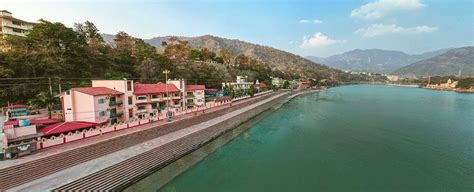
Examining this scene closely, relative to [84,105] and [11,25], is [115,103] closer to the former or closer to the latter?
[84,105]

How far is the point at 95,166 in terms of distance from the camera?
12.2 meters

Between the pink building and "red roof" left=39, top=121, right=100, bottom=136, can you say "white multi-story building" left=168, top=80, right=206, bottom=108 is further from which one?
"red roof" left=39, top=121, right=100, bottom=136

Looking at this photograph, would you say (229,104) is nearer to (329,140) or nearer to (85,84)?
(329,140)

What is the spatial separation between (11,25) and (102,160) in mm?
45912

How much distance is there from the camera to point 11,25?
3766 centimetres

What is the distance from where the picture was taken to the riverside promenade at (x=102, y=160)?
10.4 metres

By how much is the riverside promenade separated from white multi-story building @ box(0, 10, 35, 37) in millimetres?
39254

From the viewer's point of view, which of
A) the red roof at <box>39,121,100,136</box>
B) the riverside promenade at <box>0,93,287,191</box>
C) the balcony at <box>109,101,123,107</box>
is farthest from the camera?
the balcony at <box>109,101,123,107</box>

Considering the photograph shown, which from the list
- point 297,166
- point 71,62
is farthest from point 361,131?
point 71,62

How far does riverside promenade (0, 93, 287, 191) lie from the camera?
10.4 m

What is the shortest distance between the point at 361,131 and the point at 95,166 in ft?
96.6

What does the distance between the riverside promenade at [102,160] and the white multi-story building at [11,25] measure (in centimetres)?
3925

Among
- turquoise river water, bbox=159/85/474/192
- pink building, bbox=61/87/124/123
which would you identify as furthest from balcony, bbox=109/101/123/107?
turquoise river water, bbox=159/85/474/192

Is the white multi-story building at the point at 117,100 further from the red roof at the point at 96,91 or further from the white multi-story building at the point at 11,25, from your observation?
the white multi-story building at the point at 11,25
